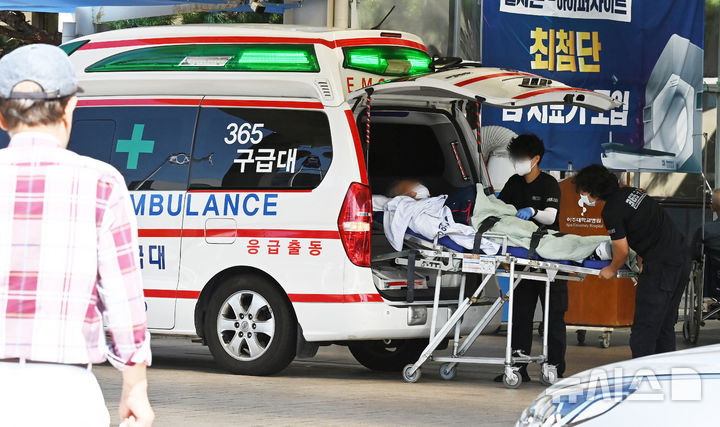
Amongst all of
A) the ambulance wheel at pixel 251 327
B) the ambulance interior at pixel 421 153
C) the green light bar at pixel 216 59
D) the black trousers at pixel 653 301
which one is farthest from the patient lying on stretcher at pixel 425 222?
Answer: the green light bar at pixel 216 59

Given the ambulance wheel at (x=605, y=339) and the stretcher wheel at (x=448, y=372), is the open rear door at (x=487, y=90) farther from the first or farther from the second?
the ambulance wheel at (x=605, y=339)

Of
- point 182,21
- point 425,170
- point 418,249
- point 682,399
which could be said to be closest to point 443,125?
point 425,170

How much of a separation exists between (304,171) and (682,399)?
18.2ft

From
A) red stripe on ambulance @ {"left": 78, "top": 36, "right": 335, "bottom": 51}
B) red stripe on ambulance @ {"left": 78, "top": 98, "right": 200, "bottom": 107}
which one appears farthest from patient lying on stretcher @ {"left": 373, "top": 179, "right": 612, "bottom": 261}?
red stripe on ambulance @ {"left": 78, "top": 98, "right": 200, "bottom": 107}

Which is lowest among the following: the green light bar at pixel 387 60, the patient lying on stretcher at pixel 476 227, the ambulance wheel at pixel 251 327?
the ambulance wheel at pixel 251 327

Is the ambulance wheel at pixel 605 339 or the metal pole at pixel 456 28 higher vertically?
the metal pole at pixel 456 28

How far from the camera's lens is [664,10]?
47.1 ft

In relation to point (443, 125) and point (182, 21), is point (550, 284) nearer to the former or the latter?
point (443, 125)

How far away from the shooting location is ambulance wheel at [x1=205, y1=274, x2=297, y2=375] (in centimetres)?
921

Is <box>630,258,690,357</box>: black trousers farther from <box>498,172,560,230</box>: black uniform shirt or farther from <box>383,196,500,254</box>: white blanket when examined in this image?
<box>498,172,560,230</box>: black uniform shirt

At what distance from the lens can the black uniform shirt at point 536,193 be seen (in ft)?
32.0

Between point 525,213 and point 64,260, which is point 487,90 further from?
point 64,260

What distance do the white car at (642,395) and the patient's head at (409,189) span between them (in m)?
5.00

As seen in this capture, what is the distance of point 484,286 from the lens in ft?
30.8
